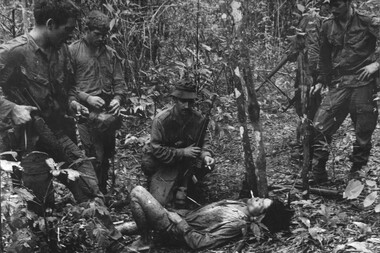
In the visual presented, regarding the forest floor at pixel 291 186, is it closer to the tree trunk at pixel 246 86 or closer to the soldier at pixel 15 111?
the tree trunk at pixel 246 86

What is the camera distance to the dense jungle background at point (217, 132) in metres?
4.89

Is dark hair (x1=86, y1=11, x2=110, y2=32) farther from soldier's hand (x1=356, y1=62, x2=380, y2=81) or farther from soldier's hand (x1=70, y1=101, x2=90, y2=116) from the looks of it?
soldier's hand (x1=356, y1=62, x2=380, y2=81)

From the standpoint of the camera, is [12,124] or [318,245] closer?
[12,124]

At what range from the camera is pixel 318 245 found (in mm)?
4844

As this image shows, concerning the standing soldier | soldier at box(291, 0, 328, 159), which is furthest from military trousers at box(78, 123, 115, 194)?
soldier at box(291, 0, 328, 159)

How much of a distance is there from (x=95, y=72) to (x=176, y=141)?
1377 mm

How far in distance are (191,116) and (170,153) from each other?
542 millimetres

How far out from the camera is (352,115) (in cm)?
642

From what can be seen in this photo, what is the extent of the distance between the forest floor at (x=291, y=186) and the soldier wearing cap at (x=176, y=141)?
50 cm

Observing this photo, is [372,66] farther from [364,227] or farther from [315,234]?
[315,234]

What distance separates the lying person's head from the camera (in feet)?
17.3

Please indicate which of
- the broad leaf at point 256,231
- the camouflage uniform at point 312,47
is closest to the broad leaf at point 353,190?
the broad leaf at point 256,231

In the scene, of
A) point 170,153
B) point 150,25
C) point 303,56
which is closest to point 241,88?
point 303,56

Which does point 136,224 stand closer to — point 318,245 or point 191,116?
point 191,116
